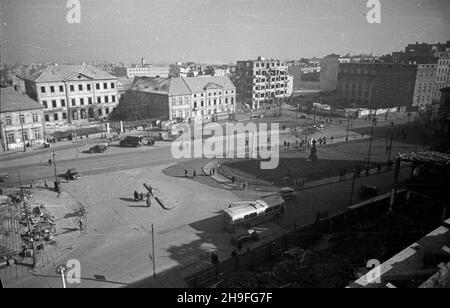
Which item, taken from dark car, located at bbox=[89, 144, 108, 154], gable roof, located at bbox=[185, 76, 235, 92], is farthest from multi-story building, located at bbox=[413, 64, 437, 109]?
dark car, located at bbox=[89, 144, 108, 154]

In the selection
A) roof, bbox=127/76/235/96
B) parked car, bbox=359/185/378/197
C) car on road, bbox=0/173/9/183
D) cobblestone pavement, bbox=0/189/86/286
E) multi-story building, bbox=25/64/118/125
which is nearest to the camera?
cobblestone pavement, bbox=0/189/86/286

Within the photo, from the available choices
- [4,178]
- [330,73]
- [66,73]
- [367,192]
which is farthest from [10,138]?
[330,73]

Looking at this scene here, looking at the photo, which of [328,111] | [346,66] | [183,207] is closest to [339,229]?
[183,207]

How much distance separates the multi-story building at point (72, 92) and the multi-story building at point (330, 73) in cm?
5607

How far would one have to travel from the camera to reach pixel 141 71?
4569 inches

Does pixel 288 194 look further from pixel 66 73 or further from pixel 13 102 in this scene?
pixel 66 73

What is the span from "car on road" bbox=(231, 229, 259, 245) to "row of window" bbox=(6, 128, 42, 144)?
29.8 metres

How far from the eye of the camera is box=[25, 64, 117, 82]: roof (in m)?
47.3

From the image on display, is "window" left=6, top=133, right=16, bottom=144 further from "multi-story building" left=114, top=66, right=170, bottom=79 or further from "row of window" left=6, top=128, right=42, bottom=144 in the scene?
"multi-story building" left=114, top=66, right=170, bottom=79

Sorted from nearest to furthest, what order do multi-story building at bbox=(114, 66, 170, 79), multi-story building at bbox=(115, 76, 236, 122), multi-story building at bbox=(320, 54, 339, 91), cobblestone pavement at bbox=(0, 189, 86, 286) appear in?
cobblestone pavement at bbox=(0, 189, 86, 286) → multi-story building at bbox=(115, 76, 236, 122) → multi-story building at bbox=(320, 54, 339, 91) → multi-story building at bbox=(114, 66, 170, 79)

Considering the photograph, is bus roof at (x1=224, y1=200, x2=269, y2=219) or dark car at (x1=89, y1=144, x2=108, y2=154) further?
dark car at (x1=89, y1=144, x2=108, y2=154)

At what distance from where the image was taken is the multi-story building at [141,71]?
109188 millimetres

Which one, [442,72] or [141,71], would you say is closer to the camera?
[442,72]

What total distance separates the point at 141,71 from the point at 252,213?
10546cm
